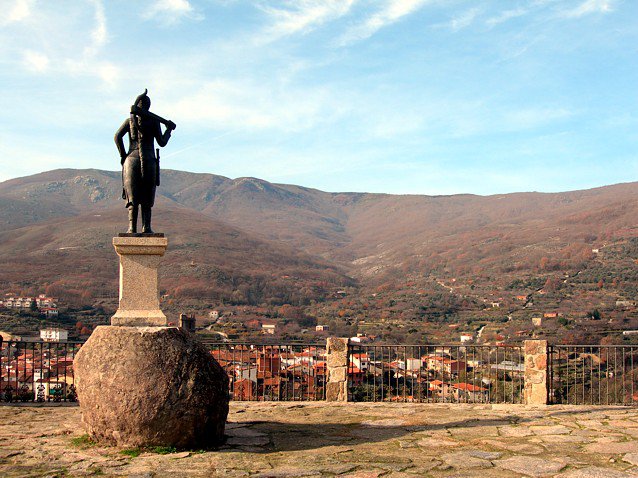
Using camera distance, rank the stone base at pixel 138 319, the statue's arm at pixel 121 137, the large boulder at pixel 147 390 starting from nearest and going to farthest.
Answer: the large boulder at pixel 147 390 < the stone base at pixel 138 319 < the statue's arm at pixel 121 137

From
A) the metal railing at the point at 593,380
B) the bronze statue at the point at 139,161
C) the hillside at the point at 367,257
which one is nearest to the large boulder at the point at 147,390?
the bronze statue at the point at 139,161

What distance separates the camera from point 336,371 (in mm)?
11367

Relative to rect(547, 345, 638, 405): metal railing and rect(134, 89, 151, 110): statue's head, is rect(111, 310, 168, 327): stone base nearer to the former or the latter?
rect(134, 89, 151, 110): statue's head

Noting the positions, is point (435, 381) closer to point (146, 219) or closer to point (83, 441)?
point (146, 219)

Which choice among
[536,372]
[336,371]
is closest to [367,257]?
[336,371]

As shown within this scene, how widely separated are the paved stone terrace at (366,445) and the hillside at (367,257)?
89.3 ft

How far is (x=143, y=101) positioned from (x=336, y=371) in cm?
570

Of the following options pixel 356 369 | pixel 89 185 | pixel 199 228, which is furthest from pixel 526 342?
pixel 89 185

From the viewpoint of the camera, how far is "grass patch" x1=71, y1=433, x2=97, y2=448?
282 inches

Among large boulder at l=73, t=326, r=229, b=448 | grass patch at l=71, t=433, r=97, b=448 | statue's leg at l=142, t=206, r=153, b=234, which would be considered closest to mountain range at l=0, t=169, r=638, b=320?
statue's leg at l=142, t=206, r=153, b=234

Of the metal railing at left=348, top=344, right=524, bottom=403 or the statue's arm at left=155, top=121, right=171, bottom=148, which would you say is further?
the metal railing at left=348, top=344, right=524, bottom=403

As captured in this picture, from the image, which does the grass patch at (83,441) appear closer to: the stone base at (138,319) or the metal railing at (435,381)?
the stone base at (138,319)

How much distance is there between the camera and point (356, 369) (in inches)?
536

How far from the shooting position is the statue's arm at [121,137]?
8180 mm
